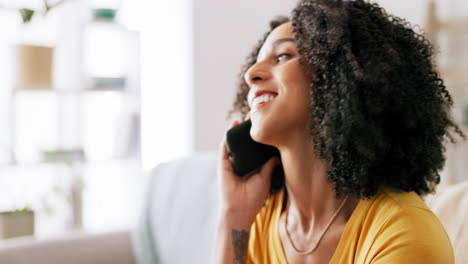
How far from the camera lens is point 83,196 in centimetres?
306

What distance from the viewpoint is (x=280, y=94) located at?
1089 mm

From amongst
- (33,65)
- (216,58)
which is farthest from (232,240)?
(216,58)

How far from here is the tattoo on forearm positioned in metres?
1.20

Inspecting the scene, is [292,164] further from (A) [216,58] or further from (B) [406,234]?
(A) [216,58]

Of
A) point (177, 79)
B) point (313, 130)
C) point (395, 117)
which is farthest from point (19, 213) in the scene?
point (395, 117)

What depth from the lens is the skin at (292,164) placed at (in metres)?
1.08

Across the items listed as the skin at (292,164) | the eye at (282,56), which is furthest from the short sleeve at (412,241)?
the eye at (282,56)

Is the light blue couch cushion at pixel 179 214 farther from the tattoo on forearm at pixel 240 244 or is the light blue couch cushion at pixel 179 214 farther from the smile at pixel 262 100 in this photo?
the smile at pixel 262 100

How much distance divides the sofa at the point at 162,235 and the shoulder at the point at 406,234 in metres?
0.67

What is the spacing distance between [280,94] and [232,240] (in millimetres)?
345

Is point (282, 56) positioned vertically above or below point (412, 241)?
above

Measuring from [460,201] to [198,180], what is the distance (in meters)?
Answer: 0.79

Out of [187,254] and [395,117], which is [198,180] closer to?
[187,254]

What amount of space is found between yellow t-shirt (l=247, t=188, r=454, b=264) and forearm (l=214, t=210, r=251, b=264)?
0.27 feet
